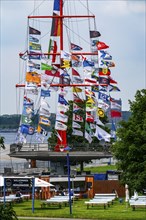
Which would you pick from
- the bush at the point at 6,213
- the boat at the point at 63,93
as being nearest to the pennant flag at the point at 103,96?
the boat at the point at 63,93

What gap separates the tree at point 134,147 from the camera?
4184cm

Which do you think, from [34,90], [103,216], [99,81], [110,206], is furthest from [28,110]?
[103,216]

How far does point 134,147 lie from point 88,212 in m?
6.44

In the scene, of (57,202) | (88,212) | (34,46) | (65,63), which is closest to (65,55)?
(65,63)

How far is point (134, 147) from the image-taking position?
41.8 m

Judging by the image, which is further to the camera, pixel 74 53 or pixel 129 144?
pixel 74 53

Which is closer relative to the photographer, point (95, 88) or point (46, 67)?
point (46, 67)

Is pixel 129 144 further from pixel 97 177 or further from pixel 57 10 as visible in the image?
pixel 57 10

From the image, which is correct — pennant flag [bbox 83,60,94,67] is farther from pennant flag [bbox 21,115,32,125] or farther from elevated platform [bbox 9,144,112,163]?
elevated platform [bbox 9,144,112,163]

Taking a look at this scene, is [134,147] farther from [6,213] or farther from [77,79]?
[77,79]

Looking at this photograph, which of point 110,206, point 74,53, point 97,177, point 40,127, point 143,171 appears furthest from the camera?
point 74,53

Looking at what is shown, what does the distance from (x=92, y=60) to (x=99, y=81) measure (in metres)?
3.31

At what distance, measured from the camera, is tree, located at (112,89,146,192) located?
137 feet

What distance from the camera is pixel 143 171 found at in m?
41.7
